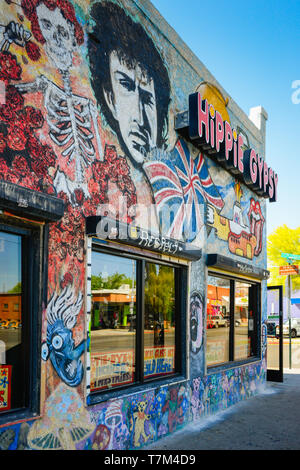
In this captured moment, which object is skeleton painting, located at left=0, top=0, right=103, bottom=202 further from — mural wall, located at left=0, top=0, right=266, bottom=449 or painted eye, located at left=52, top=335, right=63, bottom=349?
painted eye, located at left=52, top=335, right=63, bottom=349

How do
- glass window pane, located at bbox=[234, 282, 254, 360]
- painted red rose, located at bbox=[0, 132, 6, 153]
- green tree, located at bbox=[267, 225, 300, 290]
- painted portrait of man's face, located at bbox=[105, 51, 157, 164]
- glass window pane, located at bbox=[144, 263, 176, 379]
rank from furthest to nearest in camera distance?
1. green tree, located at bbox=[267, 225, 300, 290]
2. glass window pane, located at bbox=[234, 282, 254, 360]
3. glass window pane, located at bbox=[144, 263, 176, 379]
4. painted portrait of man's face, located at bbox=[105, 51, 157, 164]
5. painted red rose, located at bbox=[0, 132, 6, 153]

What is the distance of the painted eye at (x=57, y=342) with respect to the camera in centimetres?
427

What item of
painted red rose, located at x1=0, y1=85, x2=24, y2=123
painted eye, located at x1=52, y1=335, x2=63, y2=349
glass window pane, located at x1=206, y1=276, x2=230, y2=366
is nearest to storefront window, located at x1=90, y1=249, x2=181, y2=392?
painted eye, located at x1=52, y1=335, x2=63, y2=349

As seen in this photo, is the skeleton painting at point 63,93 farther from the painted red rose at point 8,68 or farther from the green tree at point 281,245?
the green tree at point 281,245

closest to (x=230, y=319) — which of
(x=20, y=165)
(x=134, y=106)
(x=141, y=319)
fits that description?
(x=141, y=319)

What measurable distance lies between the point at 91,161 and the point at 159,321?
105 inches

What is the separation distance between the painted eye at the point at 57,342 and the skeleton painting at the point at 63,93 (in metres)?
1.43

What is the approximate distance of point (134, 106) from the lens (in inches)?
231

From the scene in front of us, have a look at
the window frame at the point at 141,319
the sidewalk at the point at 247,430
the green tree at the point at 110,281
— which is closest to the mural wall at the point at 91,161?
the window frame at the point at 141,319

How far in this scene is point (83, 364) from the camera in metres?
4.63

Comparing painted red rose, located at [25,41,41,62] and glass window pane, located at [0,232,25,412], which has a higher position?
painted red rose, located at [25,41,41,62]

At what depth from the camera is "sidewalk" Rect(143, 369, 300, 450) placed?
19.2 ft

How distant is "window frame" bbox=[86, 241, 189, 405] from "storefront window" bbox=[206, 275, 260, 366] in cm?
103

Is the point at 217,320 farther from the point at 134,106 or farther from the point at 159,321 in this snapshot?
the point at 134,106
